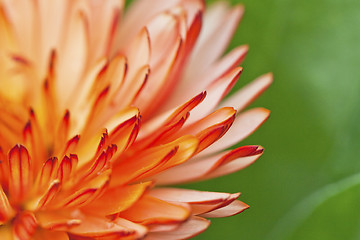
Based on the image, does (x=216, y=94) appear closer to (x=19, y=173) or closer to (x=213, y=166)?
(x=213, y=166)

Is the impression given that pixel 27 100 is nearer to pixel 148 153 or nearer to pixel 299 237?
pixel 148 153

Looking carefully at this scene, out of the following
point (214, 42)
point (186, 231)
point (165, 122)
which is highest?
point (214, 42)

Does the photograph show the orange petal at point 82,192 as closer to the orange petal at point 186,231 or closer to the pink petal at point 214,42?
the orange petal at point 186,231

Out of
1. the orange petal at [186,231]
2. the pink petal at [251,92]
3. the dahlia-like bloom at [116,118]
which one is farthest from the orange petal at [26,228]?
the pink petal at [251,92]

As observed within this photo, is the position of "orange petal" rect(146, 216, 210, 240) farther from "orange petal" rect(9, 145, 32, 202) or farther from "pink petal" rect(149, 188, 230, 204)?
"orange petal" rect(9, 145, 32, 202)

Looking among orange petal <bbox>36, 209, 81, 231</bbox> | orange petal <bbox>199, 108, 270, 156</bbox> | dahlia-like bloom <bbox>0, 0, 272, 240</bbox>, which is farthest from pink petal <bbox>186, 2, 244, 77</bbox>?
orange petal <bbox>36, 209, 81, 231</bbox>

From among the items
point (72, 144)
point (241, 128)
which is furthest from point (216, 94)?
point (72, 144)

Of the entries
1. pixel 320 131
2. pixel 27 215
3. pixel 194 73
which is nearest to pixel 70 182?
pixel 27 215
